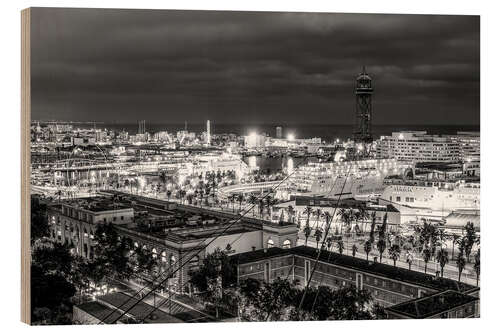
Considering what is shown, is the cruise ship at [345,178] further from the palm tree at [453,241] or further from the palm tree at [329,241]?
the palm tree at [453,241]

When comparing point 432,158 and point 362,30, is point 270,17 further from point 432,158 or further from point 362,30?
point 432,158

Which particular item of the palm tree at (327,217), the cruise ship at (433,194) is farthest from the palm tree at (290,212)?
the cruise ship at (433,194)

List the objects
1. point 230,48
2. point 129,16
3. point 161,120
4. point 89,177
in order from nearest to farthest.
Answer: point 129,16 → point 230,48 → point 161,120 → point 89,177

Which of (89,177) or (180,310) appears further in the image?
(89,177)

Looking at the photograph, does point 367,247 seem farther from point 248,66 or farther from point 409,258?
point 248,66

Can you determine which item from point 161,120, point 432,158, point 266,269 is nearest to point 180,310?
point 266,269

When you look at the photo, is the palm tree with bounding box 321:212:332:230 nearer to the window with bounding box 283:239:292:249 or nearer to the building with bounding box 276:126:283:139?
the window with bounding box 283:239:292:249
